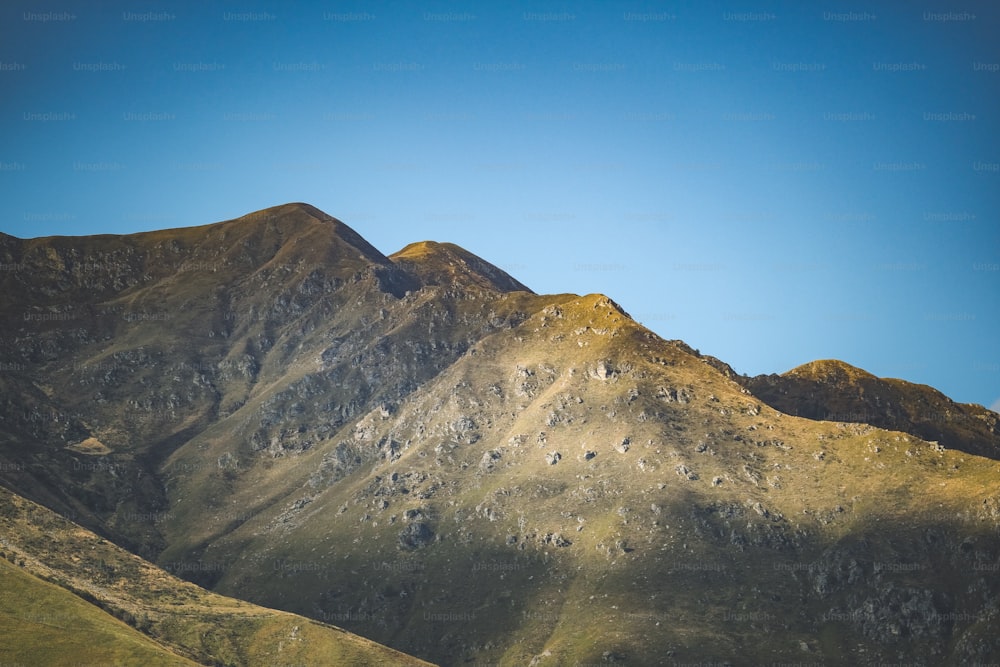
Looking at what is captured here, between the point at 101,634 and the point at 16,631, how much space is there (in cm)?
1658

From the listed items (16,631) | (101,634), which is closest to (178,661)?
(101,634)

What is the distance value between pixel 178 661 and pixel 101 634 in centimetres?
1605

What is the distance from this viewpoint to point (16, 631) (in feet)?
607

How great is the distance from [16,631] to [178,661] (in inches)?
1216

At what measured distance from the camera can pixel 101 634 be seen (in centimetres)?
19650

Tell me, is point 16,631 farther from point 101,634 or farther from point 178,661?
point 178,661

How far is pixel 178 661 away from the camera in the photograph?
7800 inches

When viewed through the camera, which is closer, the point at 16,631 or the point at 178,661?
the point at 16,631
